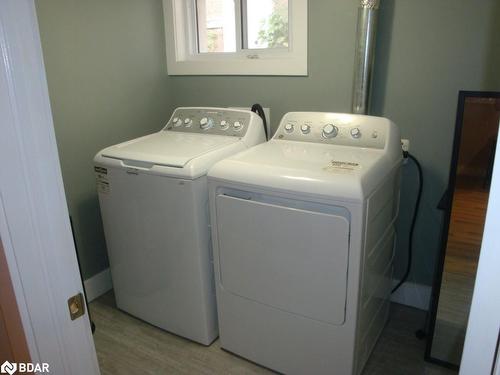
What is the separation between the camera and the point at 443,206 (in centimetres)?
165

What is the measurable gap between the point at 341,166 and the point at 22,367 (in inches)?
45.4

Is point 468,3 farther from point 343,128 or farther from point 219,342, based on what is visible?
point 219,342

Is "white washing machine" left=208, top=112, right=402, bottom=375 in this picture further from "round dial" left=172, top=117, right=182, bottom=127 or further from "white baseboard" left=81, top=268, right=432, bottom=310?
"round dial" left=172, top=117, right=182, bottom=127

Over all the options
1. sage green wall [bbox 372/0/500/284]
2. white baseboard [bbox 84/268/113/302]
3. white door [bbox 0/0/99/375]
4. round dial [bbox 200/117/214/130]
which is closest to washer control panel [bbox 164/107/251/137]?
round dial [bbox 200/117/214/130]

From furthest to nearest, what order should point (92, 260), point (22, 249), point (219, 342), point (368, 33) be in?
point (92, 260) < point (219, 342) < point (368, 33) < point (22, 249)

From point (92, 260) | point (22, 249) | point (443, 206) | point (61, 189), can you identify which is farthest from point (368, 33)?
point (92, 260)

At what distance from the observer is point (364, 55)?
1.82 metres

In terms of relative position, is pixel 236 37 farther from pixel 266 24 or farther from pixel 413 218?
pixel 413 218

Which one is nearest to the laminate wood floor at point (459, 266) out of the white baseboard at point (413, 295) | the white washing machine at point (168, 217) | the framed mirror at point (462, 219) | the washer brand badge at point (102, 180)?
the framed mirror at point (462, 219)

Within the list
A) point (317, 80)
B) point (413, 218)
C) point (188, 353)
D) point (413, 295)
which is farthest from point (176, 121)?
point (413, 295)

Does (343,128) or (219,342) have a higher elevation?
(343,128)

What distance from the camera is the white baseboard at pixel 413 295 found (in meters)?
2.13

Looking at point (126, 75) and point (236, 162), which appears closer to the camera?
point (236, 162)

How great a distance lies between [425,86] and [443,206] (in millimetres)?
593
